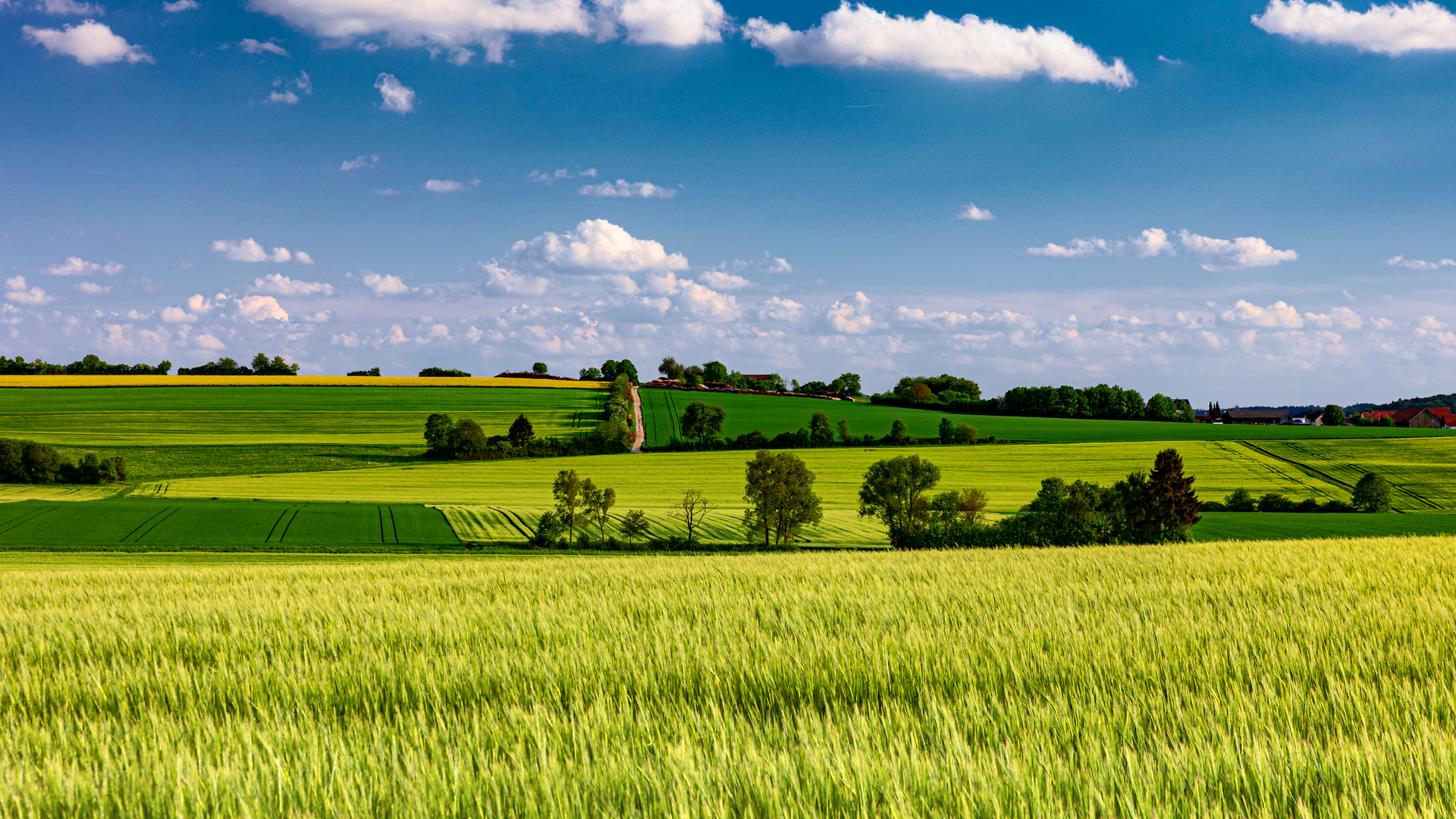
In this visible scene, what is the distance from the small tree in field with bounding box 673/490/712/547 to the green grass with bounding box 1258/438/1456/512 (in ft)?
172

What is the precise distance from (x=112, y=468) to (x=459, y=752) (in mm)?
78685

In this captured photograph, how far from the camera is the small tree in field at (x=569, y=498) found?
45.5m

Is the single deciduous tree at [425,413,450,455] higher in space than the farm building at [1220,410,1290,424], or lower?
lower

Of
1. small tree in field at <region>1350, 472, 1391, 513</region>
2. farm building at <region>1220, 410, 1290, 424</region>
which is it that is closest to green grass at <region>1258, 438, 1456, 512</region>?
small tree in field at <region>1350, 472, 1391, 513</region>

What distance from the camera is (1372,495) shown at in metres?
55.7

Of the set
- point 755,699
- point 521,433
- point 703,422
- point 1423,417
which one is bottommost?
point 521,433

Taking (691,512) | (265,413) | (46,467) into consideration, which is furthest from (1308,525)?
(265,413)

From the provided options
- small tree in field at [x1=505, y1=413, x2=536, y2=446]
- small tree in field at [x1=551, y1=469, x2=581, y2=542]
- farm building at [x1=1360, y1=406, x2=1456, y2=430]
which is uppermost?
farm building at [x1=1360, y1=406, x2=1456, y2=430]

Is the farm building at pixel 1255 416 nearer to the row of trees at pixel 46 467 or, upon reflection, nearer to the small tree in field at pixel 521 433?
the small tree in field at pixel 521 433

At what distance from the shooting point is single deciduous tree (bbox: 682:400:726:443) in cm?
8725

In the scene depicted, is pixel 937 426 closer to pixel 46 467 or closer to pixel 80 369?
pixel 46 467

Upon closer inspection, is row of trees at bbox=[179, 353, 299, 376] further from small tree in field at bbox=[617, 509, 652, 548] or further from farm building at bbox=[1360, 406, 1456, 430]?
farm building at bbox=[1360, 406, 1456, 430]

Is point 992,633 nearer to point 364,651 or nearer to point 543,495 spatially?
point 364,651

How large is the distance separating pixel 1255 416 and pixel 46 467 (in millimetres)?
185829
